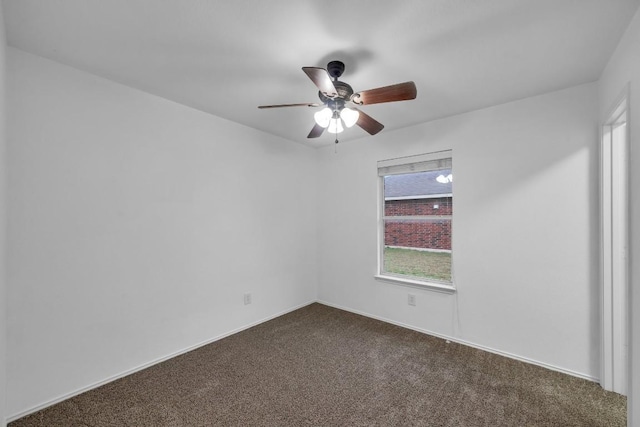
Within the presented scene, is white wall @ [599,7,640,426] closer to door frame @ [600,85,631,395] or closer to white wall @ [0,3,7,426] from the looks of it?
door frame @ [600,85,631,395]

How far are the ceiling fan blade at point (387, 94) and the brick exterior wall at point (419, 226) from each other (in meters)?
1.70

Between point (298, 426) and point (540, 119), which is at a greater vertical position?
point (540, 119)

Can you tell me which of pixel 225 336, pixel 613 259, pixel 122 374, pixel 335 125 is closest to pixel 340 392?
pixel 225 336

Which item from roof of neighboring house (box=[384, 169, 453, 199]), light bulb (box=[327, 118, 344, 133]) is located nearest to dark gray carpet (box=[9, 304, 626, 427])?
roof of neighboring house (box=[384, 169, 453, 199])

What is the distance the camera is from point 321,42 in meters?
1.71

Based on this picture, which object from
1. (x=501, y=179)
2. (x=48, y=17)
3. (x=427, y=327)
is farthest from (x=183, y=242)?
(x=501, y=179)

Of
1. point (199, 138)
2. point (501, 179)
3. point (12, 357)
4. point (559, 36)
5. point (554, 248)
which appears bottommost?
point (12, 357)

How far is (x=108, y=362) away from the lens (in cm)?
218

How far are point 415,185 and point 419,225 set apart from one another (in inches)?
19.4

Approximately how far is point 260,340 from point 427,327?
1.85m

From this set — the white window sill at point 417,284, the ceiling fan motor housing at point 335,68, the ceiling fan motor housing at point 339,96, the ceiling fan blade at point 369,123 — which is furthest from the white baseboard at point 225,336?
the ceiling fan motor housing at point 335,68

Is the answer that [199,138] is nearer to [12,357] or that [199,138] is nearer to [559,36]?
[12,357]

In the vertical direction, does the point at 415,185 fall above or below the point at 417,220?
above

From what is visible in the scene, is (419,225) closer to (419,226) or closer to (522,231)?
(419,226)
